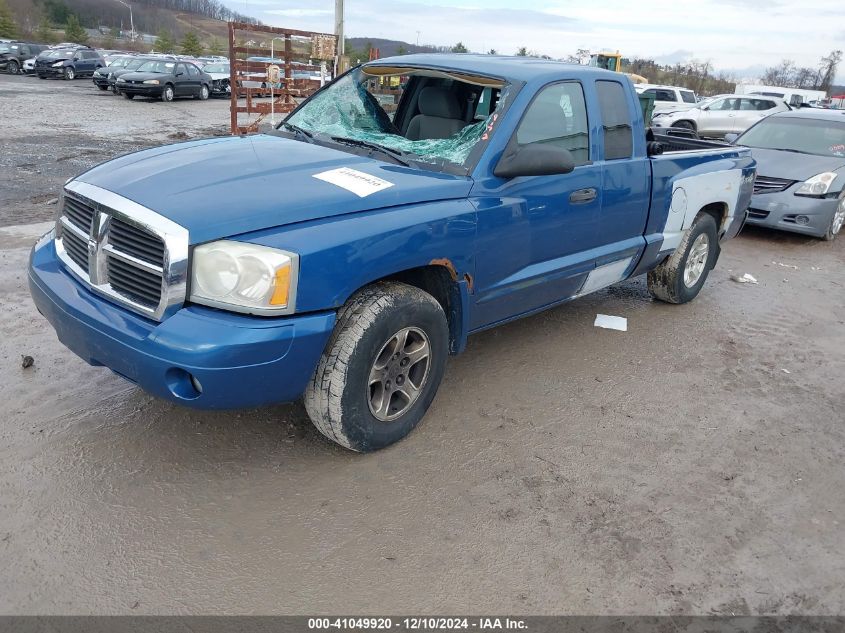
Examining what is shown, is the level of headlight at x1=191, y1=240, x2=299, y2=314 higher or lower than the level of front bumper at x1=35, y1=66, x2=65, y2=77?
higher

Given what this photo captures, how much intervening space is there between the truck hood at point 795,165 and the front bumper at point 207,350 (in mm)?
7462

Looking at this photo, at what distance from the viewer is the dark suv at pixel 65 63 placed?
1243 inches

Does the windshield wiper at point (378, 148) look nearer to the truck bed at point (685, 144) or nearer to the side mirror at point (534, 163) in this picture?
the side mirror at point (534, 163)

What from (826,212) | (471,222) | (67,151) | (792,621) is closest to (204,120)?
(67,151)

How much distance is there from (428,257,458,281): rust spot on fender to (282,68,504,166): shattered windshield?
675 millimetres

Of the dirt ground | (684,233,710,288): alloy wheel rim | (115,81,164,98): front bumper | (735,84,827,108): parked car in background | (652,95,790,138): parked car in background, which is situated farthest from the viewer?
(735,84,827,108): parked car in background

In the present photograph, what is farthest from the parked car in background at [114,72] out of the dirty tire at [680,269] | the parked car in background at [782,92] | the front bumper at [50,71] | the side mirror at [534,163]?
the parked car in background at [782,92]

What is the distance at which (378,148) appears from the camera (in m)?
3.79

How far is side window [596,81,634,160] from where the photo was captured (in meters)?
4.29

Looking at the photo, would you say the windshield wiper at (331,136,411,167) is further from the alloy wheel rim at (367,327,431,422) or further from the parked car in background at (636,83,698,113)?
the parked car in background at (636,83,698,113)

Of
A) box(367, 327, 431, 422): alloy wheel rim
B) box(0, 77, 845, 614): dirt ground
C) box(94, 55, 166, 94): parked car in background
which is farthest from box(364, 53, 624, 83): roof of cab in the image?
box(94, 55, 166, 94): parked car in background

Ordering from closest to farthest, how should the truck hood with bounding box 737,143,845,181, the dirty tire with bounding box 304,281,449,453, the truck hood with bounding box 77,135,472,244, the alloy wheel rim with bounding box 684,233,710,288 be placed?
1. the truck hood with bounding box 77,135,472,244
2. the dirty tire with bounding box 304,281,449,453
3. the alloy wheel rim with bounding box 684,233,710,288
4. the truck hood with bounding box 737,143,845,181

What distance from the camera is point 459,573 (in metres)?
2.60

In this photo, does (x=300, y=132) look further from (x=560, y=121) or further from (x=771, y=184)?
(x=771, y=184)
